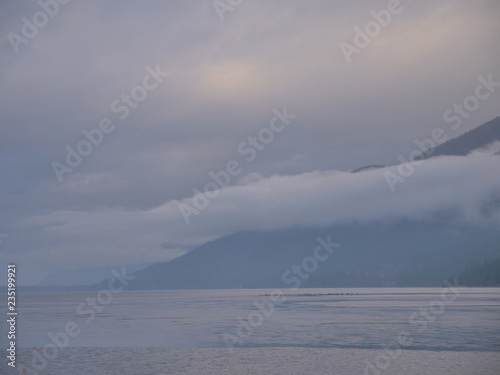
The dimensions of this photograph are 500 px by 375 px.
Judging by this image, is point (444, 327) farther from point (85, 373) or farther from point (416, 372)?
point (85, 373)

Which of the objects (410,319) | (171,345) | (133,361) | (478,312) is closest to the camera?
(133,361)

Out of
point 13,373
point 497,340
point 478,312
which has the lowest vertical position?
point 478,312

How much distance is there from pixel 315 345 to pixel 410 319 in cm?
3848

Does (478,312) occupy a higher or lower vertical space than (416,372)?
lower

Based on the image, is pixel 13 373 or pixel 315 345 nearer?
pixel 13 373

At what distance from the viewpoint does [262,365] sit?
202 feet

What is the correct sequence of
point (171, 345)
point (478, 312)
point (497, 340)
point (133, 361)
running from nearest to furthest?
point (133, 361)
point (497, 340)
point (171, 345)
point (478, 312)

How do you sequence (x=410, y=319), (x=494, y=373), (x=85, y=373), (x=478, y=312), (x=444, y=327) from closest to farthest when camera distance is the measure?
(x=494, y=373)
(x=85, y=373)
(x=444, y=327)
(x=410, y=319)
(x=478, y=312)

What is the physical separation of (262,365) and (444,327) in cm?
3875

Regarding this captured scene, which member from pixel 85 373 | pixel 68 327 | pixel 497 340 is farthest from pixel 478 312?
pixel 85 373

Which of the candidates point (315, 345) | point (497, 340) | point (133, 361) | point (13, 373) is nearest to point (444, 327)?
point (497, 340)

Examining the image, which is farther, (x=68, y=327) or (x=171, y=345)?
(x=68, y=327)

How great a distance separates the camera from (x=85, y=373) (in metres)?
60.0

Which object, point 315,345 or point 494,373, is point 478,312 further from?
point 494,373
